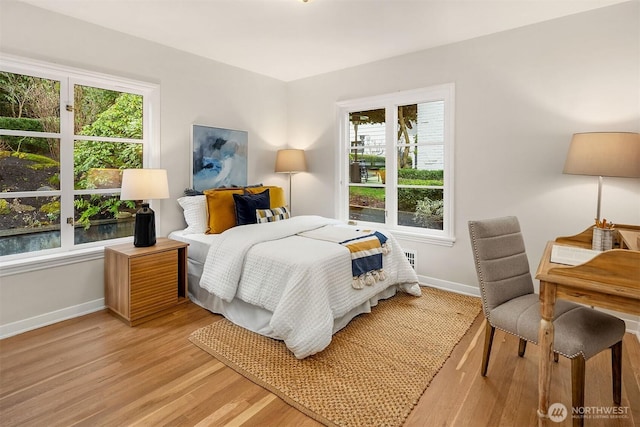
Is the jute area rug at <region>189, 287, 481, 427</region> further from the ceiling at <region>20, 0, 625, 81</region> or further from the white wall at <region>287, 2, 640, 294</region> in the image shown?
the ceiling at <region>20, 0, 625, 81</region>

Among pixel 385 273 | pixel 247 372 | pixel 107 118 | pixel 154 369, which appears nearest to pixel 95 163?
pixel 107 118

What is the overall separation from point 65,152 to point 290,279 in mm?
2270

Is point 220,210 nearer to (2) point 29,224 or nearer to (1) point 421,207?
(2) point 29,224

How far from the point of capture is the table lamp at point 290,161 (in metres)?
4.46

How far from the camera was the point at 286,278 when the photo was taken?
2.42 m

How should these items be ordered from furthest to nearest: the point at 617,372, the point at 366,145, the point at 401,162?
1. the point at 366,145
2. the point at 401,162
3. the point at 617,372

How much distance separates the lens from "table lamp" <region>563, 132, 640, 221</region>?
2281 millimetres

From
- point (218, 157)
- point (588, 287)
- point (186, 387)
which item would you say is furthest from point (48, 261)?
point (588, 287)

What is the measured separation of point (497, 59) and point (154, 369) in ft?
12.4

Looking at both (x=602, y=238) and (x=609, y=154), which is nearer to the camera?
(x=602, y=238)

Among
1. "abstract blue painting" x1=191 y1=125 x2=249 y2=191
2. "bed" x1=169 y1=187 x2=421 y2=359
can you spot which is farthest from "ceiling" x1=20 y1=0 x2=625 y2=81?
"bed" x1=169 y1=187 x2=421 y2=359

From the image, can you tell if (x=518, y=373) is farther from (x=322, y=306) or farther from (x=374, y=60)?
(x=374, y=60)

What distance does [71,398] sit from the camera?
188 cm

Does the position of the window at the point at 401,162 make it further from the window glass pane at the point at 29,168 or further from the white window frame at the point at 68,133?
the window glass pane at the point at 29,168
